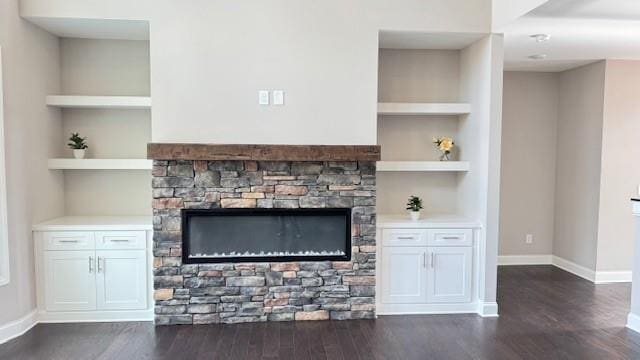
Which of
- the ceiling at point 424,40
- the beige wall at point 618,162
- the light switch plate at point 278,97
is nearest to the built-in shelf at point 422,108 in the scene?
the ceiling at point 424,40

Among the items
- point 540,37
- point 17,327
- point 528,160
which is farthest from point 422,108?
point 17,327

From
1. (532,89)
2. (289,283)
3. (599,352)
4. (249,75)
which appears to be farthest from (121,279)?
(532,89)

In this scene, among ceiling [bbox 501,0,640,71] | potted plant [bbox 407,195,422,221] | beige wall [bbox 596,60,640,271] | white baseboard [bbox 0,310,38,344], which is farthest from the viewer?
beige wall [bbox 596,60,640,271]

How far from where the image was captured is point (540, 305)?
421cm

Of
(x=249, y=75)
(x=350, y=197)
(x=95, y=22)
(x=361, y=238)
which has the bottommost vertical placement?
(x=361, y=238)

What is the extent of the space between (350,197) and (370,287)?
844mm

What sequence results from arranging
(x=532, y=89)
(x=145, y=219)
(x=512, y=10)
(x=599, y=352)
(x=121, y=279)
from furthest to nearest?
(x=532, y=89)
(x=145, y=219)
(x=121, y=279)
(x=512, y=10)
(x=599, y=352)

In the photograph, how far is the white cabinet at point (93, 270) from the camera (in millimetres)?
3680

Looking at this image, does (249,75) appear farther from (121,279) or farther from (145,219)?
(121,279)

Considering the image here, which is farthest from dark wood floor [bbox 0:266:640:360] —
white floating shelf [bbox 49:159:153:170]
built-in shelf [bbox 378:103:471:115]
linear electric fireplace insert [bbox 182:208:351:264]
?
built-in shelf [bbox 378:103:471:115]

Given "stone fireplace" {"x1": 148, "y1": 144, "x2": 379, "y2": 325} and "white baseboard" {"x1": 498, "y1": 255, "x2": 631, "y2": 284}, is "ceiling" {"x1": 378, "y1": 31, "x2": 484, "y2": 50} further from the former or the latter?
"white baseboard" {"x1": 498, "y1": 255, "x2": 631, "y2": 284}

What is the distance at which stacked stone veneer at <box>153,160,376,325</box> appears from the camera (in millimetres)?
3695

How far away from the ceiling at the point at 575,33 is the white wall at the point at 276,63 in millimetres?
595

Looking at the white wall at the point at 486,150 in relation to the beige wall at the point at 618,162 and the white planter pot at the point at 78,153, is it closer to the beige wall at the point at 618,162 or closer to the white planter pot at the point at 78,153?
the beige wall at the point at 618,162
